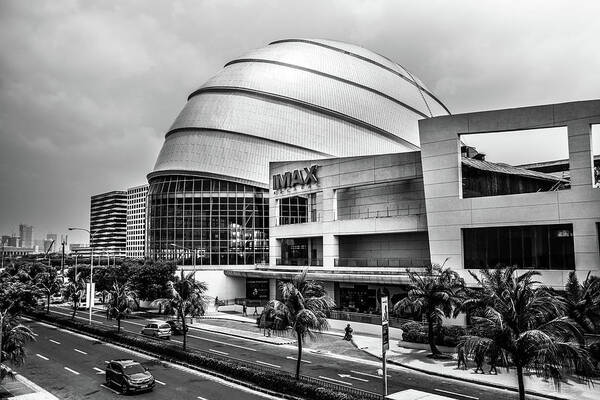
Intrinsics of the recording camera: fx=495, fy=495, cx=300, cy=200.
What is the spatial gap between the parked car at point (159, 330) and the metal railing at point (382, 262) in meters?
20.5

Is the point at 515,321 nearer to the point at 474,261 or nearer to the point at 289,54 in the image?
the point at 474,261

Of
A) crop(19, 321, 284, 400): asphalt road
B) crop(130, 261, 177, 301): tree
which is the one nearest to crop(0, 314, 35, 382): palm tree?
crop(19, 321, 284, 400): asphalt road

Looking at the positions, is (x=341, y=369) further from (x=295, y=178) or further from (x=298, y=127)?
(x=298, y=127)

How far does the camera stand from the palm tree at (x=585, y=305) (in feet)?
95.8

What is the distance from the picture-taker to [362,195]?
199 feet

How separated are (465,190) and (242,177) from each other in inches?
1690

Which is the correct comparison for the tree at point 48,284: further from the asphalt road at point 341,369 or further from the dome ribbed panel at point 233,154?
the asphalt road at point 341,369

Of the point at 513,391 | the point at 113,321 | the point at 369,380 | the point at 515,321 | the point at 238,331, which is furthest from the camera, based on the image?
the point at 113,321

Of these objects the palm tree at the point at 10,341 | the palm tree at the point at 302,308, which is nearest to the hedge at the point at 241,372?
the palm tree at the point at 302,308

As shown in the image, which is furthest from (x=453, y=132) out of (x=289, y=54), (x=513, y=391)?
(x=289, y=54)

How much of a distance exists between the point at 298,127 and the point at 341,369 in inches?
2015

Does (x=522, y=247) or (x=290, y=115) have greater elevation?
(x=290, y=115)

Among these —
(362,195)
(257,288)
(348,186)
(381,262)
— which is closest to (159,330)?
(381,262)

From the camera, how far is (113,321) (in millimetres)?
60062
